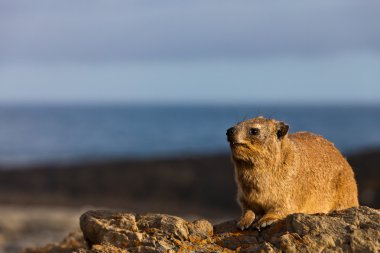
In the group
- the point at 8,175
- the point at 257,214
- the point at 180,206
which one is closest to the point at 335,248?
the point at 257,214

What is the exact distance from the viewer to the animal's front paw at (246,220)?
25.8 feet

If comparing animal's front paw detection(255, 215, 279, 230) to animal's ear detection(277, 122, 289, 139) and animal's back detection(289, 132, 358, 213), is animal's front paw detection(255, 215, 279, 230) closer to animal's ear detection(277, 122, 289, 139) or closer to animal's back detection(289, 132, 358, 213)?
animal's back detection(289, 132, 358, 213)

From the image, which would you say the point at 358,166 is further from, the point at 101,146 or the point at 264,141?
the point at 101,146

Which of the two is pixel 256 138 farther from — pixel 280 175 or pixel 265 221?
pixel 265 221

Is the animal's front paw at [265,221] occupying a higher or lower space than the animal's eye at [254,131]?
lower

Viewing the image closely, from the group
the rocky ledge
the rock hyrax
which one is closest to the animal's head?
the rock hyrax

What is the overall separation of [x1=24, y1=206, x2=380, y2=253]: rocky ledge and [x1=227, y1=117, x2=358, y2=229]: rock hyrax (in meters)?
0.45

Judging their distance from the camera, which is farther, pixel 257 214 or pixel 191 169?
pixel 191 169

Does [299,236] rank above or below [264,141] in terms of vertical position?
below

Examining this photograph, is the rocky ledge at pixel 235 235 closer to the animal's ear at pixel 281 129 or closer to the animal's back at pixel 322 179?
the animal's back at pixel 322 179

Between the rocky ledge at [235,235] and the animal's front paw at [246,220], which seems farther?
the animal's front paw at [246,220]

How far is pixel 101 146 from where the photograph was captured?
9988 cm

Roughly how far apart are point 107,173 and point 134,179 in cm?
288

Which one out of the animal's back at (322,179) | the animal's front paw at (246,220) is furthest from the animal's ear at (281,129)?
the animal's front paw at (246,220)
